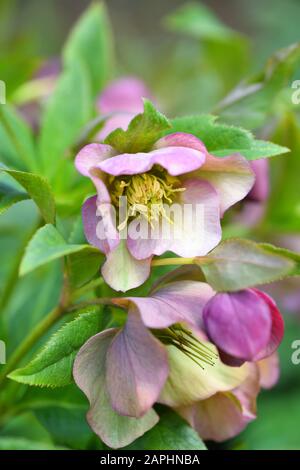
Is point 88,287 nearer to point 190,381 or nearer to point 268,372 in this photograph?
point 190,381

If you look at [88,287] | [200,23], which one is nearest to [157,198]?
[88,287]

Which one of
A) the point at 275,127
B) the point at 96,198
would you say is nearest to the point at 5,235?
the point at 275,127

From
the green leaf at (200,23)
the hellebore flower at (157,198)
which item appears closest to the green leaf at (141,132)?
the hellebore flower at (157,198)

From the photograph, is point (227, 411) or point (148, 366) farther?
point (227, 411)

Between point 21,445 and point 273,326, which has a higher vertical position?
point 273,326

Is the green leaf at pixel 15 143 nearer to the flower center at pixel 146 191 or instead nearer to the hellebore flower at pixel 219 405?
the flower center at pixel 146 191
